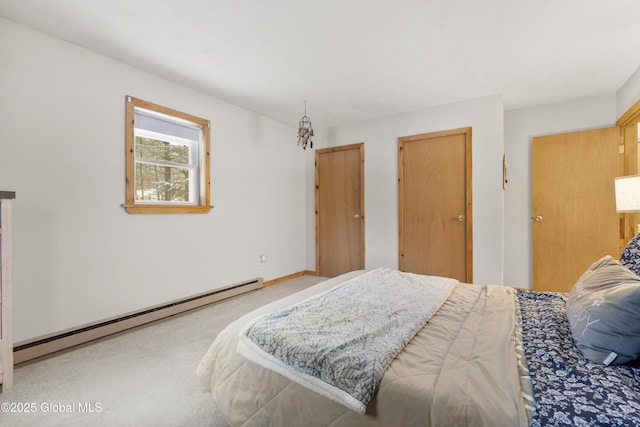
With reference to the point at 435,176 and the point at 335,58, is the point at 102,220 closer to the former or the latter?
the point at 335,58

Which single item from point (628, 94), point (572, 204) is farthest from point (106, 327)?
point (628, 94)

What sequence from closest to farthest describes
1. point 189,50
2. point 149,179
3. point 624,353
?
point 624,353
point 189,50
point 149,179

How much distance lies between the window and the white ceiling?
0.42 metres

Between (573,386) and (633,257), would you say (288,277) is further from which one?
(573,386)

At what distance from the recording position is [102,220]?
2.53 m

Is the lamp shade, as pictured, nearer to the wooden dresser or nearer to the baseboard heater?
the baseboard heater

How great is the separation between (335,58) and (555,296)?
2.44 m

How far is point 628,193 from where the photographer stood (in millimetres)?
2021

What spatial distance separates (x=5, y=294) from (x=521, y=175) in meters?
5.08

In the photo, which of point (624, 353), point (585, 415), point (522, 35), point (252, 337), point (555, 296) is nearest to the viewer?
point (585, 415)

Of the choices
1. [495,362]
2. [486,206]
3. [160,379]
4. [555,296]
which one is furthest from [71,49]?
[486,206]

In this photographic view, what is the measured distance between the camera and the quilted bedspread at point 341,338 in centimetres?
101

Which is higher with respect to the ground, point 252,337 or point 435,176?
point 435,176

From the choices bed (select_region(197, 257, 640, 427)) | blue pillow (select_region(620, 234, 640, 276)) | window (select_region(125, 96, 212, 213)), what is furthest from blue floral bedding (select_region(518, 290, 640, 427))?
window (select_region(125, 96, 212, 213))
